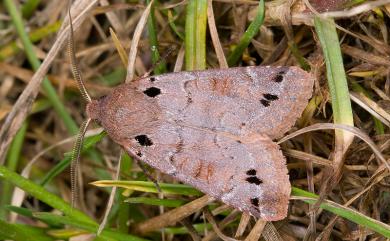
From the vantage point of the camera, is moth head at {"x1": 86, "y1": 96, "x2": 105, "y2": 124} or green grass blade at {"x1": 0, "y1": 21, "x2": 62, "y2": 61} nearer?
moth head at {"x1": 86, "y1": 96, "x2": 105, "y2": 124}

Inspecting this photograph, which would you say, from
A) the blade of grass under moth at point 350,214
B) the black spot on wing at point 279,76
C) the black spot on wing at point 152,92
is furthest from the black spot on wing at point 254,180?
the black spot on wing at point 152,92

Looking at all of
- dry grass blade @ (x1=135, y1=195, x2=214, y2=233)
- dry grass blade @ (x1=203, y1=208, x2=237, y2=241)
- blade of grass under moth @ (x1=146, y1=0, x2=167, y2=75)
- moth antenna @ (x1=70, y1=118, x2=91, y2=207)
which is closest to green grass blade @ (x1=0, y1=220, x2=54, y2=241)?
moth antenna @ (x1=70, y1=118, x2=91, y2=207)

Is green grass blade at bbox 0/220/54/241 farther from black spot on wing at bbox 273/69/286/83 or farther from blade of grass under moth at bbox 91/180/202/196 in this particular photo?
black spot on wing at bbox 273/69/286/83

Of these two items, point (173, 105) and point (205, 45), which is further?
point (205, 45)

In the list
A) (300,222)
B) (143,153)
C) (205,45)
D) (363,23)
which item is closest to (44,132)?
(143,153)

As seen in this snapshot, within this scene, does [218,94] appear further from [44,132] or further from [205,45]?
[44,132]

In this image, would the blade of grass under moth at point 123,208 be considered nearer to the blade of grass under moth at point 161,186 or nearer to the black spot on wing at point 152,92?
the blade of grass under moth at point 161,186
